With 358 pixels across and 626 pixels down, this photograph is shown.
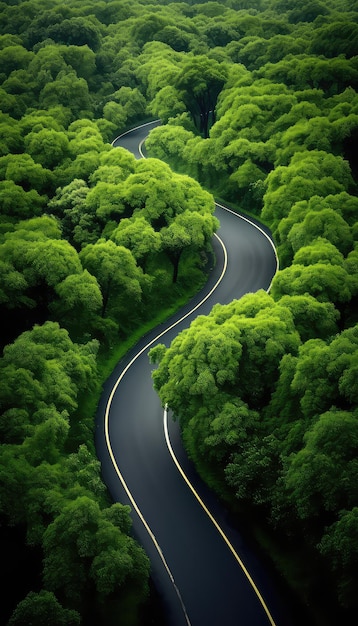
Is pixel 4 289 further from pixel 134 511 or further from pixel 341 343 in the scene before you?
pixel 341 343

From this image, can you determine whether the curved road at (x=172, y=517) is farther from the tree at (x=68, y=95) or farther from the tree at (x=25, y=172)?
the tree at (x=68, y=95)

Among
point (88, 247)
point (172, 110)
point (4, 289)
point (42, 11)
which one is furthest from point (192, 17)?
point (4, 289)

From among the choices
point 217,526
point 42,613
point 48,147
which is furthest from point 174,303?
point 42,613

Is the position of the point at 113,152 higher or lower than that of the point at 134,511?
higher

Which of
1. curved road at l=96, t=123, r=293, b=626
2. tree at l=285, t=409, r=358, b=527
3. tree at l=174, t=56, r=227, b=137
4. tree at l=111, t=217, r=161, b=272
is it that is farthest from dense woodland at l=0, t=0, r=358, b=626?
curved road at l=96, t=123, r=293, b=626

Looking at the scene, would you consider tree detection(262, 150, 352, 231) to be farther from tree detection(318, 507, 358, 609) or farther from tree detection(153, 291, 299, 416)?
tree detection(318, 507, 358, 609)

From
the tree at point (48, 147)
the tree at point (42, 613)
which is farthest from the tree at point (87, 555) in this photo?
the tree at point (48, 147)
